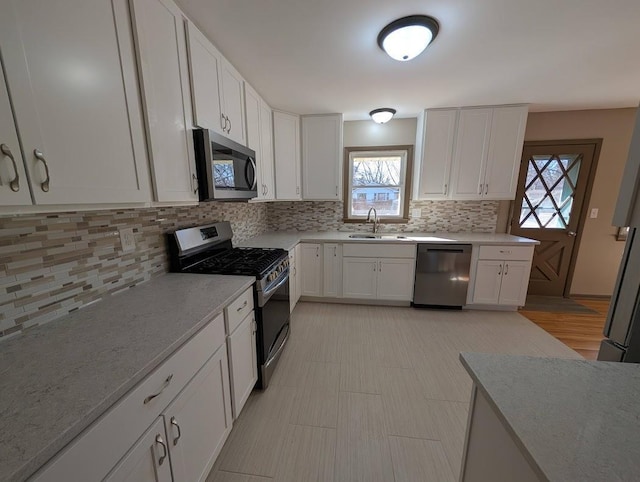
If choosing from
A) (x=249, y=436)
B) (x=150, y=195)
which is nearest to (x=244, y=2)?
(x=150, y=195)

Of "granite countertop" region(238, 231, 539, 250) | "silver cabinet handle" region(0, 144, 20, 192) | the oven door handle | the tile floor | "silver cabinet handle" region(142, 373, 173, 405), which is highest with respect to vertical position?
"silver cabinet handle" region(0, 144, 20, 192)

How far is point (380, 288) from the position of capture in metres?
3.10

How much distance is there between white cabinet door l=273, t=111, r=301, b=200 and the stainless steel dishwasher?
1784 mm

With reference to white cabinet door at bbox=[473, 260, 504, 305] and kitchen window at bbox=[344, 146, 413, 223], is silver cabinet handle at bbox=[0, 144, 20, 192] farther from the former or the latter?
white cabinet door at bbox=[473, 260, 504, 305]

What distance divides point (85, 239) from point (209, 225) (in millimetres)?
917

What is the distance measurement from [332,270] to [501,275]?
2.04m

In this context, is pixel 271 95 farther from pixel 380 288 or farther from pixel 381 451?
pixel 381 451

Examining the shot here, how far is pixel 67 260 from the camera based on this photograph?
1086 millimetres

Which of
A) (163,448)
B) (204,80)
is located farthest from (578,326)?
(204,80)

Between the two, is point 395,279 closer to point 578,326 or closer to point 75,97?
point 578,326

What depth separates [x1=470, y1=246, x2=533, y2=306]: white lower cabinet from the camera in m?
2.85

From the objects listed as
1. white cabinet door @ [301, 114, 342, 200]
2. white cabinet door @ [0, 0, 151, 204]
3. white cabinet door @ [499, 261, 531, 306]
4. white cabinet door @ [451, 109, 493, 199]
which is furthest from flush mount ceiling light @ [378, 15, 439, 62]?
white cabinet door @ [499, 261, 531, 306]

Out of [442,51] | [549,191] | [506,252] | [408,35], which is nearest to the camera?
[408,35]

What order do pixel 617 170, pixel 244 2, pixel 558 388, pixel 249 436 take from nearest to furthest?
pixel 558 388 < pixel 244 2 < pixel 249 436 < pixel 617 170
